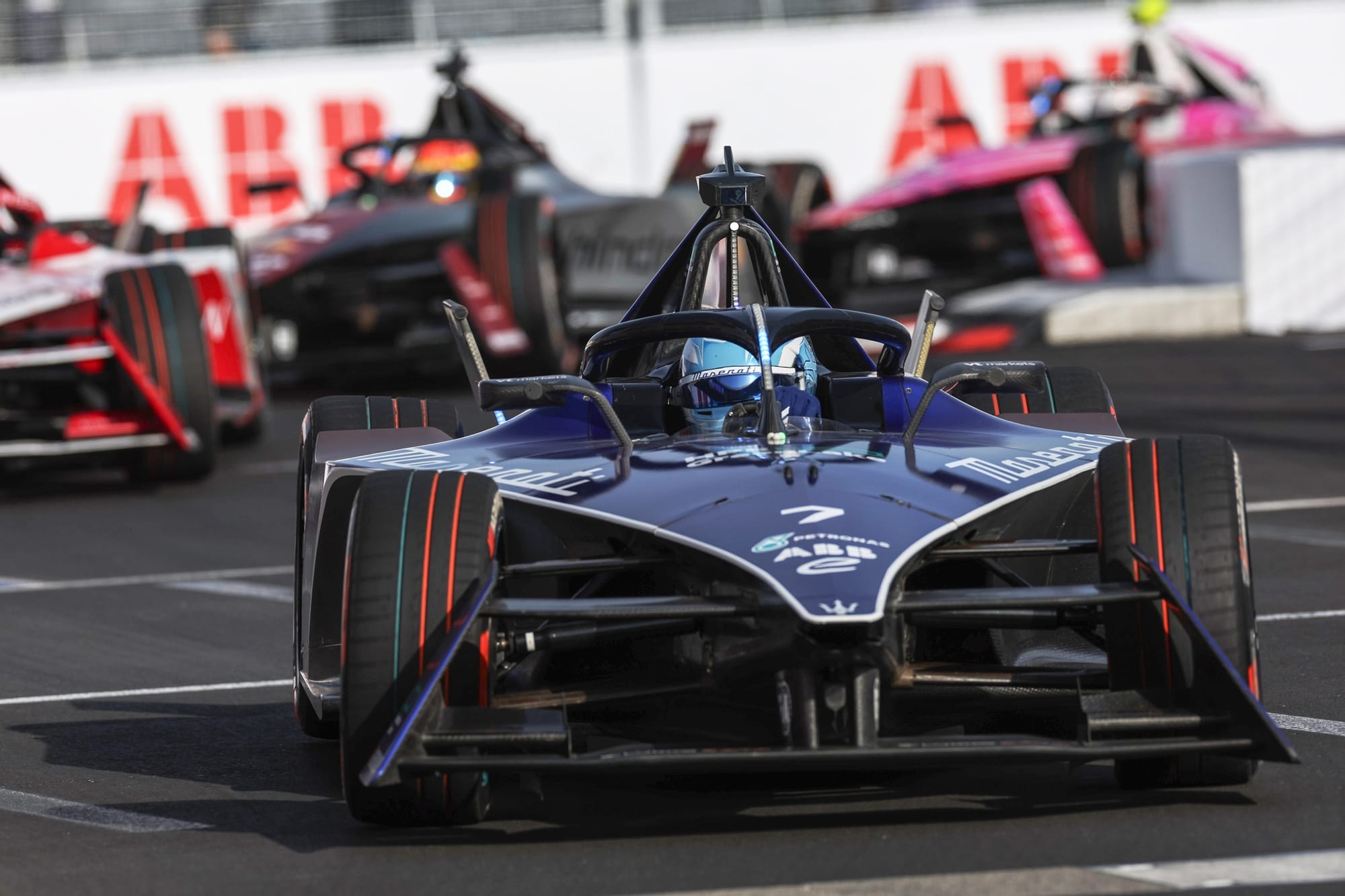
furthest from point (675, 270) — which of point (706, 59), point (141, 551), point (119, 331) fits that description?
point (706, 59)

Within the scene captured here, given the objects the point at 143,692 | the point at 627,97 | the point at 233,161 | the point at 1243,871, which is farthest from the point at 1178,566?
the point at 627,97

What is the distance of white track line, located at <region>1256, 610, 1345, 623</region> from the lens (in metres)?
7.23

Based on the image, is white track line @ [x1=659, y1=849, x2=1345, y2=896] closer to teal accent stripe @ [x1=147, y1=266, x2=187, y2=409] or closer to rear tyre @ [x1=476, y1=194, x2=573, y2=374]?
teal accent stripe @ [x1=147, y1=266, x2=187, y2=409]

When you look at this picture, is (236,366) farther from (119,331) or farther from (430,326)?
(430,326)

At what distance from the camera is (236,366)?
12984 millimetres

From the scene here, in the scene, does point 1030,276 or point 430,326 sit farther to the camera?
point 1030,276

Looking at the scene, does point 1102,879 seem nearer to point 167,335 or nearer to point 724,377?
point 724,377

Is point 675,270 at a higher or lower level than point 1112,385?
higher

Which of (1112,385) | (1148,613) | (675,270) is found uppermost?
(675,270)

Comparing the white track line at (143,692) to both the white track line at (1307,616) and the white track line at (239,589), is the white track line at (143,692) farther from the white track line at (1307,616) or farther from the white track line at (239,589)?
the white track line at (1307,616)

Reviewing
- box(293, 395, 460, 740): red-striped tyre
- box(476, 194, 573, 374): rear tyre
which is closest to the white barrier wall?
box(476, 194, 573, 374): rear tyre

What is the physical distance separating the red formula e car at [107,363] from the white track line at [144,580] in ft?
7.32

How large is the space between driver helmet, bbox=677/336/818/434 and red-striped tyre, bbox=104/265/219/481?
5.95 meters

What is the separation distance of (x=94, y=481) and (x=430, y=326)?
3.28m
